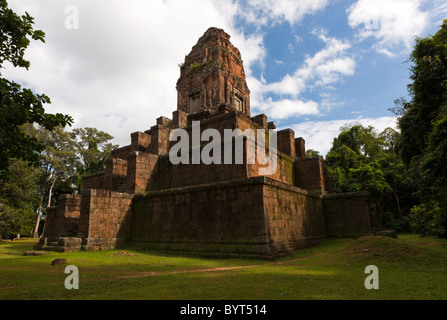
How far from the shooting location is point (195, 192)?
39.4ft

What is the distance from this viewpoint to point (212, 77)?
22.8 metres

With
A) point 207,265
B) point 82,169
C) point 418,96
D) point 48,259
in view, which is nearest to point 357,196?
point 418,96

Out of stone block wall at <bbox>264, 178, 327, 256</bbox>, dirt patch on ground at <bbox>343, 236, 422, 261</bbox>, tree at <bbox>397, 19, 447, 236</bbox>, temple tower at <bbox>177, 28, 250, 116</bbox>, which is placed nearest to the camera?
dirt patch on ground at <bbox>343, 236, 422, 261</bbox>

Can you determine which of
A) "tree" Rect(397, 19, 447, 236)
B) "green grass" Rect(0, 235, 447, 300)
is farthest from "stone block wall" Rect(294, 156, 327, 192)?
"green grass" Rect(0, 235, 447, 300)

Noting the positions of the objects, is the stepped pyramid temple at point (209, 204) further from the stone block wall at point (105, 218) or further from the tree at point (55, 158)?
the tree at point (55, 158)

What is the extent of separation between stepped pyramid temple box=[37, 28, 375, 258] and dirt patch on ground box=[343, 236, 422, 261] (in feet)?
8.16

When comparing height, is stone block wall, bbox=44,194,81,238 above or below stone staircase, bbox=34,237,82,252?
above

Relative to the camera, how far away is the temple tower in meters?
22.5

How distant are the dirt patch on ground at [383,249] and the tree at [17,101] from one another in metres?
9.26

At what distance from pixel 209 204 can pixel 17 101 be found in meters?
7.56

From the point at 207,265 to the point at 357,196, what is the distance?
10.1m

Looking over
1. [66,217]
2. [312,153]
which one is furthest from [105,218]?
[312,153]

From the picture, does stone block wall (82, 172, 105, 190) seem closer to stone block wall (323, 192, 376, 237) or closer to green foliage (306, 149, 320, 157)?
stone block wall (323, 192, 376, 237)
